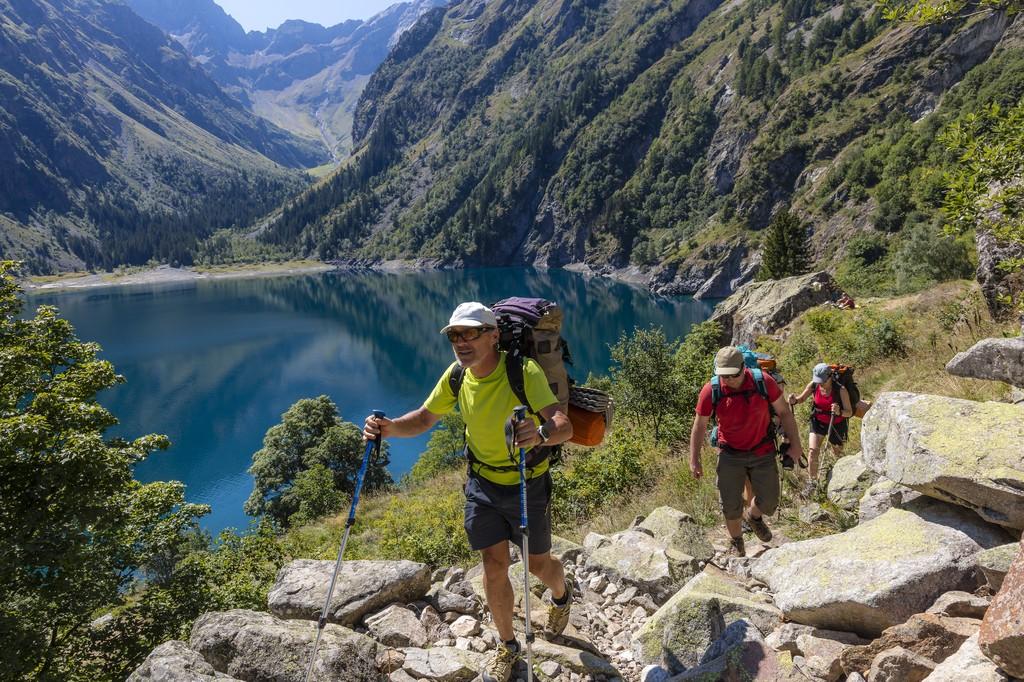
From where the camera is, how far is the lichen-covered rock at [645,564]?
219 inches

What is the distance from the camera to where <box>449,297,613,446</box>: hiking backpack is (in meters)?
4.62

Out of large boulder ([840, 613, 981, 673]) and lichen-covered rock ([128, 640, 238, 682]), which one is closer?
large boulder ([840, 613, 981, 673])

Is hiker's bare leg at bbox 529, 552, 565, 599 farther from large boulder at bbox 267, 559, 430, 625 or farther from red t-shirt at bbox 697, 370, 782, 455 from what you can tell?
red t-shirt at bbox 697, 370, 782, 455

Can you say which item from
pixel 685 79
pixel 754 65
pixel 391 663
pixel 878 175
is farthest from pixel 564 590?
pixel 685 79

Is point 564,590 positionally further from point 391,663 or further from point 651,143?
point 651,143

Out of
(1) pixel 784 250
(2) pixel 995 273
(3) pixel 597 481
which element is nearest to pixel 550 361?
(3) pixel 597 481

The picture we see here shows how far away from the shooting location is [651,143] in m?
159

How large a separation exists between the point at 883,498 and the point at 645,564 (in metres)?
2.35

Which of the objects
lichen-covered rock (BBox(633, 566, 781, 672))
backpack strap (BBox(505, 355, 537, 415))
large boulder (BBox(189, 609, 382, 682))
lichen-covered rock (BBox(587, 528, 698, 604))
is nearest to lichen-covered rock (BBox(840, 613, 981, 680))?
lichen-covered rock (BBox(633, 566, 781, 672))

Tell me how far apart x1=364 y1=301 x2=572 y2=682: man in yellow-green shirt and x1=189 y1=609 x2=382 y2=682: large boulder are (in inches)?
39.1

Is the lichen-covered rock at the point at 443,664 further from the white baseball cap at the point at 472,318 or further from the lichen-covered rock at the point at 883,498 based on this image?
the lichen-covered rock at the point at 883,498

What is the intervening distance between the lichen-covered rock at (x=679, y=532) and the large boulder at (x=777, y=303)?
19567mm

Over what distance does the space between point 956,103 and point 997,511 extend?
102759 mm

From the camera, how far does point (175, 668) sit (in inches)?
152
